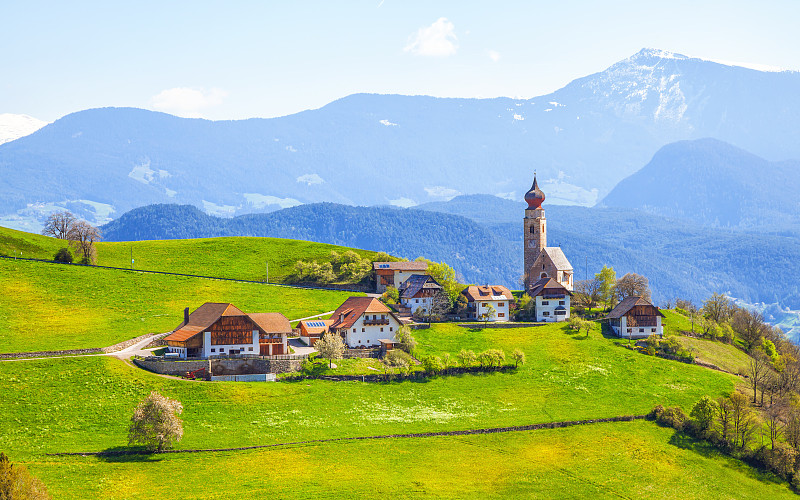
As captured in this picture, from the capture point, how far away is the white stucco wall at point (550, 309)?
15612 centimetres

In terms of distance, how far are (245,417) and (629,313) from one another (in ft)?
245

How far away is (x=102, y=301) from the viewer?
150875mm

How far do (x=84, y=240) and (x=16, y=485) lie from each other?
12420cm

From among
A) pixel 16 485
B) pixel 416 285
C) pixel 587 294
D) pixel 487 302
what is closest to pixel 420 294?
pixel 416 285

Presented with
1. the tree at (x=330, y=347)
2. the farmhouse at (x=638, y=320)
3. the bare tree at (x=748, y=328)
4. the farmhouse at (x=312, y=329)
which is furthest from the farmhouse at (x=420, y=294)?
the bare tree at (x=748, y=328)

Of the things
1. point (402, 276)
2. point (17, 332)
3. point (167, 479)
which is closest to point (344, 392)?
point (167, 479)

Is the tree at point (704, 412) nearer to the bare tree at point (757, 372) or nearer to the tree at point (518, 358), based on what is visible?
the bare tree at point (757, 372)

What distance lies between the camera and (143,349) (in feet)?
392

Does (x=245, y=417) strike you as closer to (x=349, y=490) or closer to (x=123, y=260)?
(x=349, y=490)

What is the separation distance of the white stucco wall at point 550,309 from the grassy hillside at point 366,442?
106 feet

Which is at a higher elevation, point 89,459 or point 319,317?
point 319,317

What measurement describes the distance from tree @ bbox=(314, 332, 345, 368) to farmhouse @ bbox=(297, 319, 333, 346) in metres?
8.13

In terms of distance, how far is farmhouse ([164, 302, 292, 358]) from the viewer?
11600cm

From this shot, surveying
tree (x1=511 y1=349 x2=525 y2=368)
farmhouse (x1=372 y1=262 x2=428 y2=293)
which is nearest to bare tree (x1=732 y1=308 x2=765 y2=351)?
tree (x1=511 y1=349 x2=525 y2=368)
